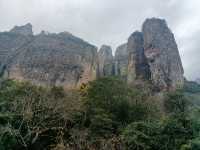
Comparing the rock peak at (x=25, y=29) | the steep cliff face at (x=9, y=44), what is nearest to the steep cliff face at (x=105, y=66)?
the steep cliff face at (x=9, y=44)

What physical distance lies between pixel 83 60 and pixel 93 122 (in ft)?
125

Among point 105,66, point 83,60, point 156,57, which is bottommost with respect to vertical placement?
point 156,57

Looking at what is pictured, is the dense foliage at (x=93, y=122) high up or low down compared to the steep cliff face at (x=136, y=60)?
down

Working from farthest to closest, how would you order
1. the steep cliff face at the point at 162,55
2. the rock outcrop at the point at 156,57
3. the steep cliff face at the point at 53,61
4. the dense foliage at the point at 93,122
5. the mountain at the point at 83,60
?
the steep cliff face at the point at 53,61, the mountain at the point at 83,60, the rock outcrop at the point at 156,57, the steep cliff face at the point at 162,55, the dense foliage at the point at 93,122

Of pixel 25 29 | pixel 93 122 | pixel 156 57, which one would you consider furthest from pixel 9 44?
pixel 93 122

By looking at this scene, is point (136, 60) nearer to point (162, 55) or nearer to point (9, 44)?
point (162, 55)

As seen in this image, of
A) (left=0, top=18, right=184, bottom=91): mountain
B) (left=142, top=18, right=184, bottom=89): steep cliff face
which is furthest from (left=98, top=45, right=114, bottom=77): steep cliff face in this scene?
(left=142, top=18, right=184, bottom=89): steep cliff face

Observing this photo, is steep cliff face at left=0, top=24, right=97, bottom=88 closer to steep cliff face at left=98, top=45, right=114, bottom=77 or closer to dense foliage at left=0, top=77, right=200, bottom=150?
steep cliff face at left=98, top=45, right=114, bottom=77

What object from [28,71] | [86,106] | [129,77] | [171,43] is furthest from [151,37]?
[86,106]

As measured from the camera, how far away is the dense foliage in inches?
698

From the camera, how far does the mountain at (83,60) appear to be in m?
52.6

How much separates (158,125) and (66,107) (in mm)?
6540

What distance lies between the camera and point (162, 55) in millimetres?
53656

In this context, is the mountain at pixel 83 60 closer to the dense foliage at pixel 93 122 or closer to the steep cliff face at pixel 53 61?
the steep cliff face at pixel 53 61
